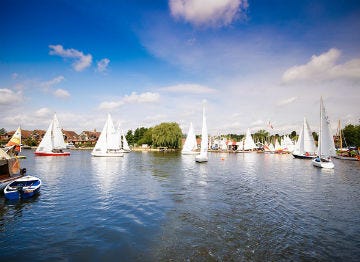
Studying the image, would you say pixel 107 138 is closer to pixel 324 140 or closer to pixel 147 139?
pixel 324 140

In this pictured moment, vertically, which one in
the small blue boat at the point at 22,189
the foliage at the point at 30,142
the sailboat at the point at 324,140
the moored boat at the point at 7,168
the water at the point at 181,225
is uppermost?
the foliage at the point at 30,142

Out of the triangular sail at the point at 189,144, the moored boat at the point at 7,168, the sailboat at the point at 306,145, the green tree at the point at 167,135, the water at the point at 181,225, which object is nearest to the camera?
the water at the point at 181,225

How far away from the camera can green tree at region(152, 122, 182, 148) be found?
153 meters

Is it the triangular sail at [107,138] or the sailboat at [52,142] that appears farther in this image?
the sailboat at [52,142]

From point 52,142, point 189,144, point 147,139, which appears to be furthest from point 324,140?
point 147,139

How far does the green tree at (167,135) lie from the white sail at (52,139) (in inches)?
2449

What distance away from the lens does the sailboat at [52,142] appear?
98.0m

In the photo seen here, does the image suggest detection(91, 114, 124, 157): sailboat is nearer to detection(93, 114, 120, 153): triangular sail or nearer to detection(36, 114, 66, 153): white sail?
detection(93, 114, 120, 153): triangular sail

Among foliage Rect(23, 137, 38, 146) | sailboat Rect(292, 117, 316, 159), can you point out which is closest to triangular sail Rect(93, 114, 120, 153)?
sailboat Rect(292, 117, 316, 159)

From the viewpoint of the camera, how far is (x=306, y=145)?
9462 centimetres

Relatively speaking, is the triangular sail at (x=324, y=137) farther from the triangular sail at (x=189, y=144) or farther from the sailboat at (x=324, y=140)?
the triangular sail at (x=189, y=144)

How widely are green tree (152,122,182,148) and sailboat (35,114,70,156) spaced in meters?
62.2

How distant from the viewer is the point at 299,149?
332 feet

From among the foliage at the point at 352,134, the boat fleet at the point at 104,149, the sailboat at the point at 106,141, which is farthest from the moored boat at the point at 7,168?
the foliage at the point at 352,134
